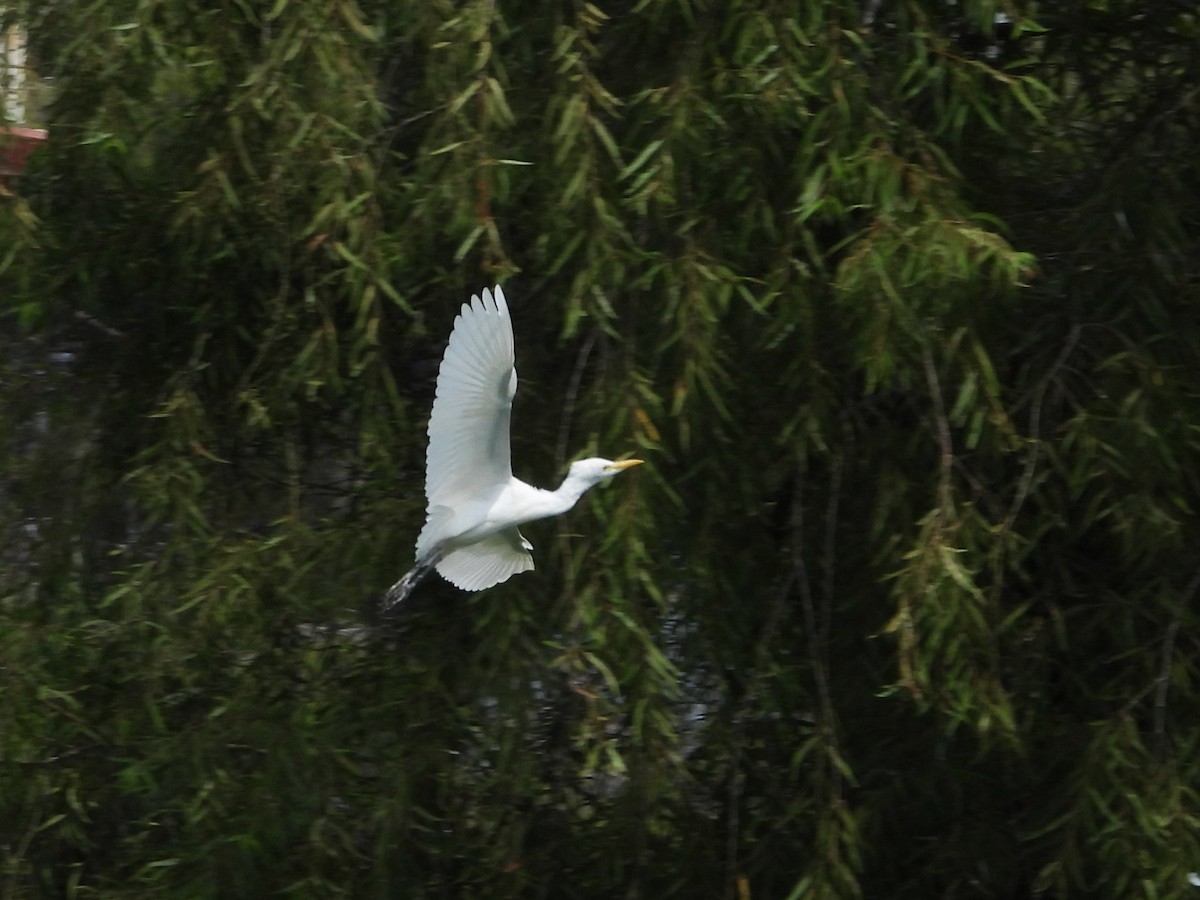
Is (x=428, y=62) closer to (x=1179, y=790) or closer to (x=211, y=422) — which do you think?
Result: (x=211, y=422)

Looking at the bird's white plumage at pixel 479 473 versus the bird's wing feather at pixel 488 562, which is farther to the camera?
the bird's wing feather at pixel 488 562

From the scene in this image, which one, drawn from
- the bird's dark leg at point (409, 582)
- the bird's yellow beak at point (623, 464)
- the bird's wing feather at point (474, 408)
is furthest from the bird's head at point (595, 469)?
the bird's dark leg at point (409, 582)

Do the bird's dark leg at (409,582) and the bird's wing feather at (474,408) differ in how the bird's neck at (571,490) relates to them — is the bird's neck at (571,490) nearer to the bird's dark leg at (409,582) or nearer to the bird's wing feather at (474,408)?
the bird's wing feather at (474,408)

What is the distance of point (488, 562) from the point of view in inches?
94.0

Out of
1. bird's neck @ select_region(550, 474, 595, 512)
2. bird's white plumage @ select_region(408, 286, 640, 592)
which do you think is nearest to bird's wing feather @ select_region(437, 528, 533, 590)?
bird's white plumage @ select_region(408, 286, 640, 592)

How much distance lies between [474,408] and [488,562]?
9.4 inches

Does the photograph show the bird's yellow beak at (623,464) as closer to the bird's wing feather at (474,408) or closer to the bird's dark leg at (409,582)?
the bird's wing feather at (474,408)

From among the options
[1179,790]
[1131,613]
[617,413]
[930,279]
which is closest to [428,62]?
[617,413]

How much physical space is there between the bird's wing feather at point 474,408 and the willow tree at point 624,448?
0.31ft

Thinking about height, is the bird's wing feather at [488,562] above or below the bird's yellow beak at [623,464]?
below

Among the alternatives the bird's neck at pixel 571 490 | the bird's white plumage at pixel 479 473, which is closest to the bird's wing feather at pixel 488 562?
the bird's white plumage at pixel 479 473

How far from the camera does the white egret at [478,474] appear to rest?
221 centimetres

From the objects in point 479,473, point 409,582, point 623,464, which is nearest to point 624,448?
point 623,464

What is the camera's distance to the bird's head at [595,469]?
7.15ft
